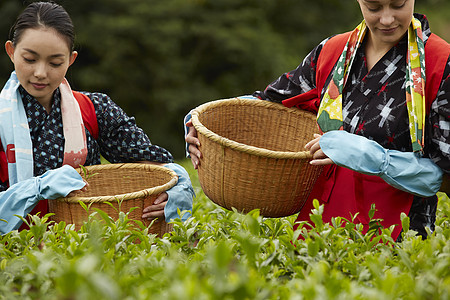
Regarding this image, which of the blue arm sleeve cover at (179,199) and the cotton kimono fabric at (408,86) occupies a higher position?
the cotton kimono fabric at (408,86)

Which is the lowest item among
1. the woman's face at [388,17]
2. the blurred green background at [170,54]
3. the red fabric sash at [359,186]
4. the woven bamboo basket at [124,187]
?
the blurred green background at [170,54]

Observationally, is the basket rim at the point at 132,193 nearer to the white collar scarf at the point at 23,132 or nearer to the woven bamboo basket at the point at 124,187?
the woven bamboo basket at the point at 124,187

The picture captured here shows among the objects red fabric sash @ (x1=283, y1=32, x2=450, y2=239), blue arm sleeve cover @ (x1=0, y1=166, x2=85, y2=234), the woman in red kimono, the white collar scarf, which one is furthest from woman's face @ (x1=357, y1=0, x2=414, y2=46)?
the white collar scarf

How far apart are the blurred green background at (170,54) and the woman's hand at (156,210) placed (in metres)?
8.10

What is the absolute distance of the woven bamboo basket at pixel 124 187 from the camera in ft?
8.86

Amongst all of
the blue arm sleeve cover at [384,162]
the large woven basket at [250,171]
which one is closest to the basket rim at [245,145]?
the large woven basket at [250,171]

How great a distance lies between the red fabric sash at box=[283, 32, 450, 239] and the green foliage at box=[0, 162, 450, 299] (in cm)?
48

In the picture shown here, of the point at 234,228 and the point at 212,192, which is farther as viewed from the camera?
the point at 212,192

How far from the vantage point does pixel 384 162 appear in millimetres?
2303

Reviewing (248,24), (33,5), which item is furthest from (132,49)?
(33,5)

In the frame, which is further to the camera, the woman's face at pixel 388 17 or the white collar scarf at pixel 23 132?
the white collar scarf at pixel 23 132

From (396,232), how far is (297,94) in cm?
89

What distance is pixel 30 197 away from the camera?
8.87ft

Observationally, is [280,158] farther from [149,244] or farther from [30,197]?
[30,197]
